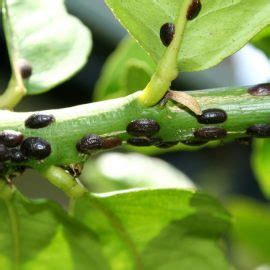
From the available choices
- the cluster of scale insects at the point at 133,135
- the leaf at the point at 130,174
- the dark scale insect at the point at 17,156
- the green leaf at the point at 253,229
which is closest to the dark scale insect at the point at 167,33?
the cluster of scale insects at the point at 133,135

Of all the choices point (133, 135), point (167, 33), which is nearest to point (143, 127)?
point (133, 135)

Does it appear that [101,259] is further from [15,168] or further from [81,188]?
[15,168]

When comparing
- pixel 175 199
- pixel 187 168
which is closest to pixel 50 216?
pixel 175 199

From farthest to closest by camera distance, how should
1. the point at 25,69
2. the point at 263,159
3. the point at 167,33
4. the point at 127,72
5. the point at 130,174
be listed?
the point at 130,174 < the point at 263,159 < the point at 127,72 < the point at 25,69 < the point at 167,33

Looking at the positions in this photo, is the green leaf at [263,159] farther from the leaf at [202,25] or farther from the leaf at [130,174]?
the leaf at [202,25]

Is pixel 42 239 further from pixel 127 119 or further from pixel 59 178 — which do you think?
pixel 127 119

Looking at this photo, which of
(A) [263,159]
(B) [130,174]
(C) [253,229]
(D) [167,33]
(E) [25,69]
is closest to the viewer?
(D) [167,33]

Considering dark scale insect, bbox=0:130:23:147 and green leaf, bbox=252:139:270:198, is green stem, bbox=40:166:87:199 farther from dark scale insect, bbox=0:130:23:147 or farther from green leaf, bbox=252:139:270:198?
green leaf, bbox=252:139:270:198
